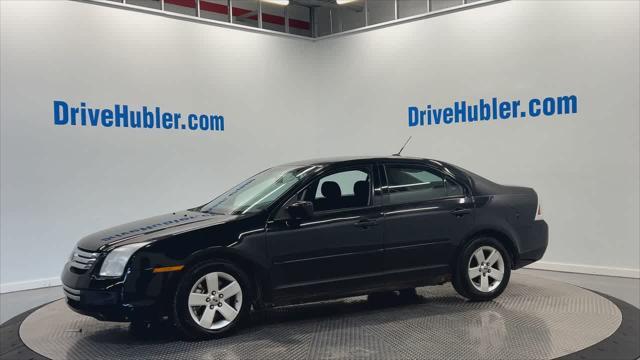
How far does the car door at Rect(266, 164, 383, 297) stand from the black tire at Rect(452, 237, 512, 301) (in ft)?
2.73

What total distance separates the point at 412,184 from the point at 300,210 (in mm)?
1157

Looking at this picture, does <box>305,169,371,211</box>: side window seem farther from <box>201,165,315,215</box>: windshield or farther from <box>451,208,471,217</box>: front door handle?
<box>451,208,471,217</box>: front door handle

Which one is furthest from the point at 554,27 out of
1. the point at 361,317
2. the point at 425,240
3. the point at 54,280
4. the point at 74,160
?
the point at 54,280

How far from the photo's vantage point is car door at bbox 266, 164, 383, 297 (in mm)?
4465

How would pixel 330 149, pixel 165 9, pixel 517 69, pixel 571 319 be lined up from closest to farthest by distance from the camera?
pixel 571 319 → pixel 517 69 → pixel 165 9 → pixel 330 149

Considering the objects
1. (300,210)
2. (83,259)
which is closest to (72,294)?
(83,259)

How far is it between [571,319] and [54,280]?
545 centimetres

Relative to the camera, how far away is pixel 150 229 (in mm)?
4426

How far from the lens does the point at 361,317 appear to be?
15.9 ft

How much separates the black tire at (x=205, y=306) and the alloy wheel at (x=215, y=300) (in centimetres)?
1

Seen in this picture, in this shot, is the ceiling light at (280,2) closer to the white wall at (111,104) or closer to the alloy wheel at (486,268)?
the white wall at (111,104)

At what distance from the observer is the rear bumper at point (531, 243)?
5386 millimetres

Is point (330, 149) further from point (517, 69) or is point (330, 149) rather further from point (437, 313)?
point (437, 313)

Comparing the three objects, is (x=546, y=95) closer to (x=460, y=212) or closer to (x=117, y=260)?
(x=460, y=212)
